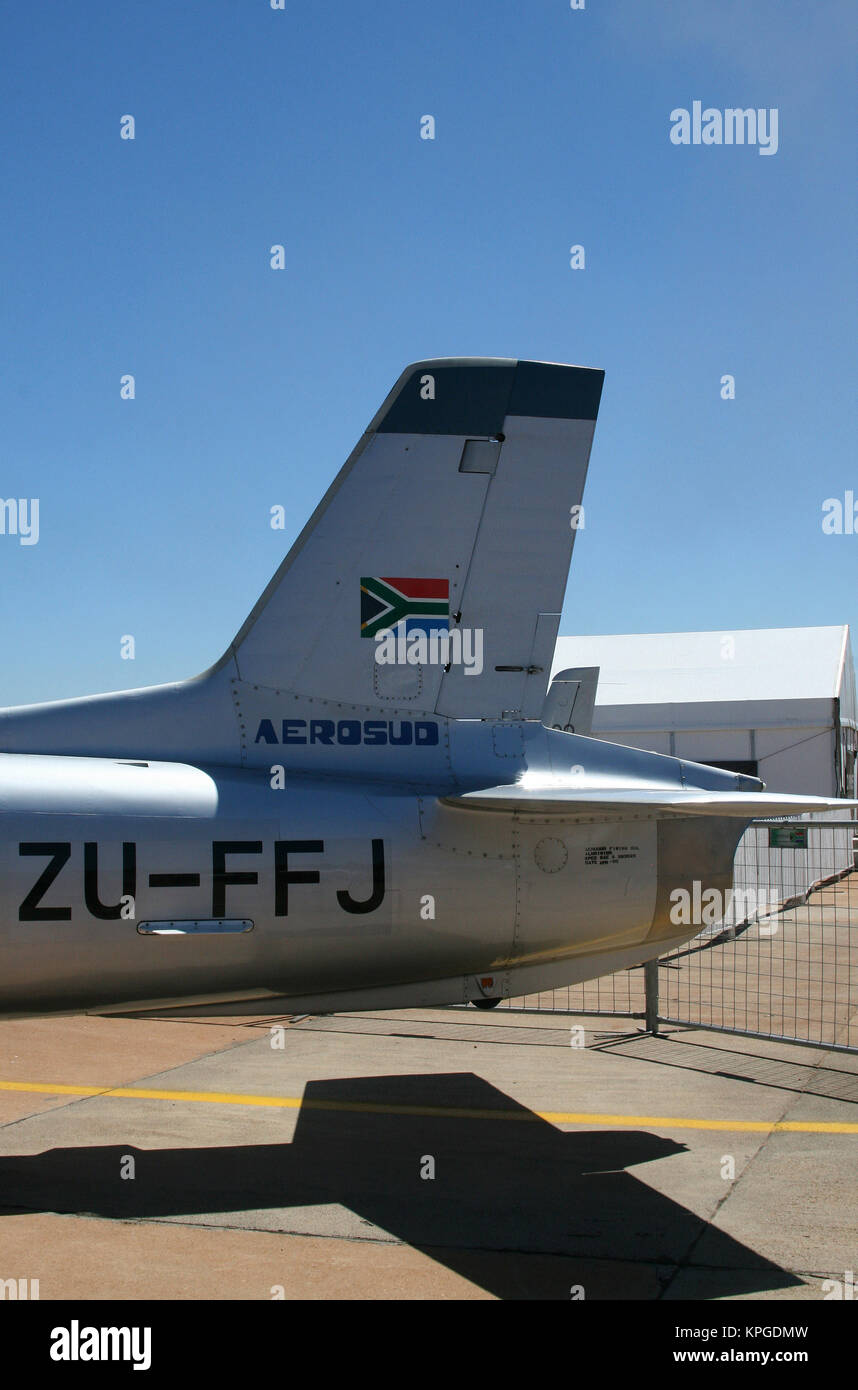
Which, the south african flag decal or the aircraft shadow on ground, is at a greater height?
the south african flag decal

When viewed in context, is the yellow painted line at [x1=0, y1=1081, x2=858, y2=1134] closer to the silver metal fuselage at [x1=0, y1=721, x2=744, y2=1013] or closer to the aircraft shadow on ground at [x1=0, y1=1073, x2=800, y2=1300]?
the aircraft shadow on ground at [x1=0, y1=1073, x2=800, y2=1300]

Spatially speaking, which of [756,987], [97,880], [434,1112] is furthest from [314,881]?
[756,987]

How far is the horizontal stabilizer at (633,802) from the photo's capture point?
531cm

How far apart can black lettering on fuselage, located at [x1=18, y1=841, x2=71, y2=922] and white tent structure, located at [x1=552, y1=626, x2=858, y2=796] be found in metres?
26.5

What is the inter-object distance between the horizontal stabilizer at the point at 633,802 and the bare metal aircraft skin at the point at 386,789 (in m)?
0.02

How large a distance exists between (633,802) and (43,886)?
123 inches

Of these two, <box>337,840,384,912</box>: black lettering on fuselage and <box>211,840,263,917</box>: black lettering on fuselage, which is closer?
<box>211,840,263,917</box>: black lettering on fuselage

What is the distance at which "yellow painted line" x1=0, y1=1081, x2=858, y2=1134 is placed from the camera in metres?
7.28

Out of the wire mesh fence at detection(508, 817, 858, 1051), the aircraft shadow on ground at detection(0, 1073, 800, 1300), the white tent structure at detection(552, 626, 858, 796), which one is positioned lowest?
the wire mesh fence at detection(508, 817, 858, 1051)

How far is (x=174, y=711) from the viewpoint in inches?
253

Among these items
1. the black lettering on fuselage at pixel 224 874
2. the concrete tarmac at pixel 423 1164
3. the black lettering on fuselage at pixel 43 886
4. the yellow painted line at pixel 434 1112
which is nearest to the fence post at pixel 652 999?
the concrete tarmac at pixel 423 1164

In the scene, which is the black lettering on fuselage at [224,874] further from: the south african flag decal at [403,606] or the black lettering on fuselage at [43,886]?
the south african flag decal at [403,606]

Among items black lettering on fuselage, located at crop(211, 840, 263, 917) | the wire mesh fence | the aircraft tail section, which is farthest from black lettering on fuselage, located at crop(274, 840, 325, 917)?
the wire mesh fence
